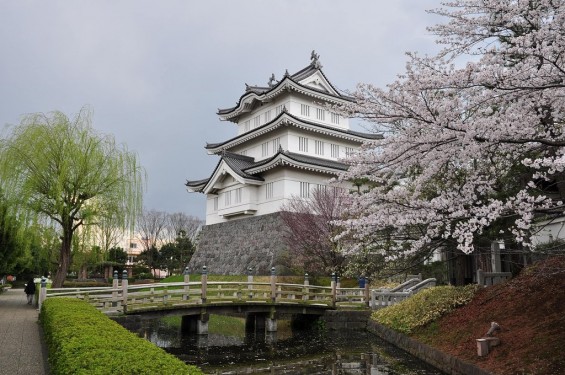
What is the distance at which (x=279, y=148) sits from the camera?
2884cm

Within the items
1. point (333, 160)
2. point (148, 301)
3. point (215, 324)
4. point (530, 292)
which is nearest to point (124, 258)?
point (333, 160)

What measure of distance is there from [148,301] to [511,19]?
14156mm

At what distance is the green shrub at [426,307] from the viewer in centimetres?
1378

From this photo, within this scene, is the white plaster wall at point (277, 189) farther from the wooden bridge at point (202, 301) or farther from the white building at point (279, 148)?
the wooden bridge at point (202, 301)

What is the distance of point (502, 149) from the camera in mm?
7516

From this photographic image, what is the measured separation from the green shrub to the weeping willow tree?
1294cm

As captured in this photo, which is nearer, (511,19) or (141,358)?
(141,358)

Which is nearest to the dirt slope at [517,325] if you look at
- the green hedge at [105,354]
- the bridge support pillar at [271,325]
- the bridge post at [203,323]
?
the green hedge at [105,354]

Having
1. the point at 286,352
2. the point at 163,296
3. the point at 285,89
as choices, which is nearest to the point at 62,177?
the point at 163,296

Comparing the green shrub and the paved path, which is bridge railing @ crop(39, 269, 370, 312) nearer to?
the paved path

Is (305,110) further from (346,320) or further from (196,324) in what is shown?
(196,324)

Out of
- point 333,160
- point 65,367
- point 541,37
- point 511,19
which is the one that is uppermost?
point 333,160

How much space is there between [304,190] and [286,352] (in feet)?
52.9

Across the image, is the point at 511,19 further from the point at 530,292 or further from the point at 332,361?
the point at 332,361
